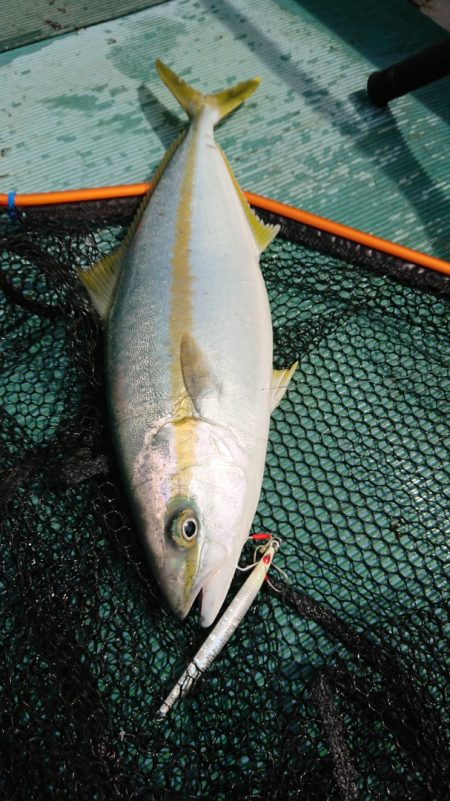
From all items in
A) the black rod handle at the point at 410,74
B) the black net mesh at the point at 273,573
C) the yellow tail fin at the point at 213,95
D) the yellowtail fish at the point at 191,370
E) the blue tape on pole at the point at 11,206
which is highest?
the yellow tail fin at the point at 213,95

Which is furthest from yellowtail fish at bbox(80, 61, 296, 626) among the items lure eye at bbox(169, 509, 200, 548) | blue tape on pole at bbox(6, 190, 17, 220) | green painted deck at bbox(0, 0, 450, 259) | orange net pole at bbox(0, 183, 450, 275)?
green painted deck at bbox(0, 0, 450, 259)

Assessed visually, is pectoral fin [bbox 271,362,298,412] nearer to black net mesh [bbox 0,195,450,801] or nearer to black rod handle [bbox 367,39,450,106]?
black net mesh [bbox 0,195,450,801]

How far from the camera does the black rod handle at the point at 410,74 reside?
2.08 meters

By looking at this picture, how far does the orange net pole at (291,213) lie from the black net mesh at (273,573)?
0.04 metres

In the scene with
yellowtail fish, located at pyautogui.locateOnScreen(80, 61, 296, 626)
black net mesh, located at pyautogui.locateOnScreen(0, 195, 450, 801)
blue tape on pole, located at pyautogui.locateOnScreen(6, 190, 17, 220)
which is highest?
blue tape on pole, located at pyautogui.locateOnScreen(6, 190, 17, 220)

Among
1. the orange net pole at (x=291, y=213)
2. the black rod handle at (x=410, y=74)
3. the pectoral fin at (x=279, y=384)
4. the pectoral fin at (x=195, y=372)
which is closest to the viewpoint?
the pectoral fin at (x=195, y=372)

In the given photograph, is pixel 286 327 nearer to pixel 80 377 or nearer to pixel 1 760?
pixel 80 377

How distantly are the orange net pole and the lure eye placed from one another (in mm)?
1052

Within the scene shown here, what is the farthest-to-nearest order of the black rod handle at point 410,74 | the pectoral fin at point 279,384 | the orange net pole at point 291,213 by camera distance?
the black rod handle at point 410,74
the orange net pole at point 291,213
the pectoral fin at point 279,384

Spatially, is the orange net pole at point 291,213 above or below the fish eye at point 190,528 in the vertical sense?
above

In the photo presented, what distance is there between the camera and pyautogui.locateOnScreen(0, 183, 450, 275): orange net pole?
1.83 m

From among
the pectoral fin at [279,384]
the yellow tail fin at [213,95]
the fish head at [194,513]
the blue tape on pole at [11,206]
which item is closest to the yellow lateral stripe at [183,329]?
the fish head at [194,513]

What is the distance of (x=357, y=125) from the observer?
2377 mm

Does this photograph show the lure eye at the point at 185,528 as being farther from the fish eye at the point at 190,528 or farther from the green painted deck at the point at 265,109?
the green painted deck at the point at 265,109
